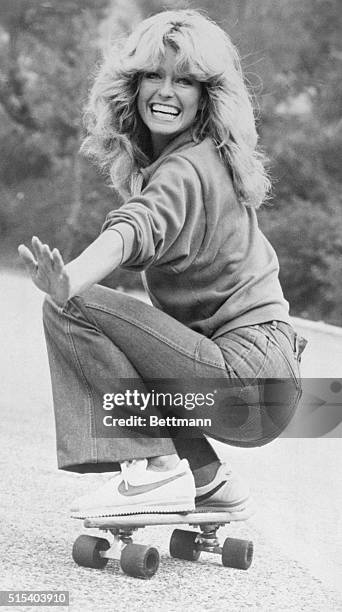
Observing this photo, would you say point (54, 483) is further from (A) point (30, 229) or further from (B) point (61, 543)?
(A) point (30, 229)

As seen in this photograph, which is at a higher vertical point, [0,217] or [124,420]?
[124,420]

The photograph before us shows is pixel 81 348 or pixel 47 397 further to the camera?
pixel 47 397

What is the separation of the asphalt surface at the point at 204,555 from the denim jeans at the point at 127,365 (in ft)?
0.40

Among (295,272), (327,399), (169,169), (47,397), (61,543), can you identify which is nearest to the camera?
(169,169)

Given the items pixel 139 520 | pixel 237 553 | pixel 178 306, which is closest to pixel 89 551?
pixel 139 520

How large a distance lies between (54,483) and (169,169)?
2.03ft

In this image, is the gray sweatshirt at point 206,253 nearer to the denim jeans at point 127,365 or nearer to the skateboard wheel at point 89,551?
the denim jeans at point 127,365

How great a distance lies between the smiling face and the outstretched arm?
0.22 metres

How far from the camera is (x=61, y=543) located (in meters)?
1.15

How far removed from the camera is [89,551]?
104 cm

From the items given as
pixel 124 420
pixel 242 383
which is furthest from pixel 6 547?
pixel 242 383

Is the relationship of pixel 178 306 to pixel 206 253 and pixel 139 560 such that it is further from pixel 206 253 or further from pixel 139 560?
pixel 139 560

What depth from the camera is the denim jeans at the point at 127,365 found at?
3.37 feet

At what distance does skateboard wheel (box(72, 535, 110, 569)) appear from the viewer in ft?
3.41
